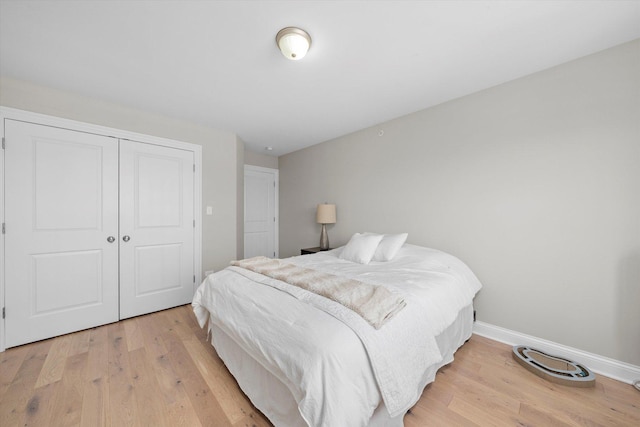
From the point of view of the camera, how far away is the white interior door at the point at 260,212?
4.49 m

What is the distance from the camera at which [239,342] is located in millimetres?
1550

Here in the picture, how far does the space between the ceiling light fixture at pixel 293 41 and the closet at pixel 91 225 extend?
6.93ft

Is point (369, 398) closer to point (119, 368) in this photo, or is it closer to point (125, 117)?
point (119, 368)

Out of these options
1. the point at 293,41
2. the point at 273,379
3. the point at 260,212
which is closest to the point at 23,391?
the point at 273,379

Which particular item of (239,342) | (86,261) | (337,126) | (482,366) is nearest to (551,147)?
(482,366)

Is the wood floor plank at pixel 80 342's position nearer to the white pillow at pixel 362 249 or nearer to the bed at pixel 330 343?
the bed at pixel 330 343

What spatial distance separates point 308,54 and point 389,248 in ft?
6.20

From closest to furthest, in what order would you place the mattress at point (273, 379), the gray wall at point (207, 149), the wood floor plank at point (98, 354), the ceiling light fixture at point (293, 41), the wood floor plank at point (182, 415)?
the mattress at point (273, 379) → the wood floor plank at point (182, 415) → the ceiling light fixture at point (293, 41) → the wood floor plank at point (98, 354) → the gray wall at point (207, 149)

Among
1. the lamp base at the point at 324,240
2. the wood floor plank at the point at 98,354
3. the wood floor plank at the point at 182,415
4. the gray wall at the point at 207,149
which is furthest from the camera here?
the lamp base at the point at 324,240

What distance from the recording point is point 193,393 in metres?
1.58

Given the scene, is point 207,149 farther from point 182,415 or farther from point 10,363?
point 182,415

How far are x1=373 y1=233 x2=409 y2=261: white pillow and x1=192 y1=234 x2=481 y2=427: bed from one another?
1.16 feet

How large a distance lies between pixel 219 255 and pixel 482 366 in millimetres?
3198

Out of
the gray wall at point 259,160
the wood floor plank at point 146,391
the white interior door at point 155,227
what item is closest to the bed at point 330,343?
the wood floor plank at point 146,391
